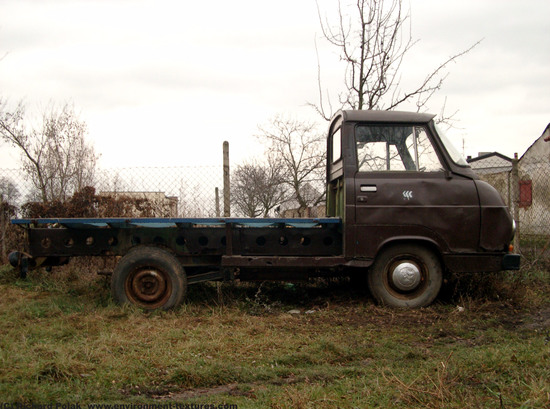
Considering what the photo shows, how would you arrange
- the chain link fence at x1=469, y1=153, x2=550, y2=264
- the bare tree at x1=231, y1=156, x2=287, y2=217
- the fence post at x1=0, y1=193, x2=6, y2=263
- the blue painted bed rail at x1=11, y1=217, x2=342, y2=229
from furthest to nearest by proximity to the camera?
the bare tree at x1=231, y1=156, x2=287, y2=217 < the fence post at x1=0, y1=193, x2=6, y2=263 < the chain link fence at x1=469, y1=153, x2=550, y2=264 < the blue painted bed rail at x1=11, y1=217, x2=342, y2=229

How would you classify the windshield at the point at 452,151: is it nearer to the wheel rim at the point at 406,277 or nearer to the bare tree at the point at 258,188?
the wheel rim at the point at 406,277

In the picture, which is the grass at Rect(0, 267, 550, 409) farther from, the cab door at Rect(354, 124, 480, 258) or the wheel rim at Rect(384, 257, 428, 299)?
the cab door at Rect(354, 124, 480, 258)

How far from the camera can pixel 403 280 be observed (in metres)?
6.00

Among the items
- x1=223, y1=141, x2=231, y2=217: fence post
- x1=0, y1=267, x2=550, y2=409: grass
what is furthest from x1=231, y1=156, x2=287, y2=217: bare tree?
x1=0, y1=267, x2=550, y2=409: grass

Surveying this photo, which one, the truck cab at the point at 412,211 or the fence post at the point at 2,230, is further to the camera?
the fence post at the point at 2,230

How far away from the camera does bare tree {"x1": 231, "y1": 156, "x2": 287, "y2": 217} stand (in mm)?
13330

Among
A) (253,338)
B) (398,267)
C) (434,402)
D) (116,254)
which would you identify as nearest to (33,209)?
(116,254)

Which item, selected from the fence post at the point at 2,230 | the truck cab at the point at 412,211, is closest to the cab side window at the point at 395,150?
the truck cab at the point at 412,211

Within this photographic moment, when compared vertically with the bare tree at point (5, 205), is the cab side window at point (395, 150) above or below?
above

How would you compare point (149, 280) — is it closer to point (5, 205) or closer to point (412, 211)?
point (412, 211)

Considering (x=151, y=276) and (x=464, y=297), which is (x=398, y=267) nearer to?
(x=464, y=297)

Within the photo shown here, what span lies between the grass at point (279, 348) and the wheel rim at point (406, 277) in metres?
0.26

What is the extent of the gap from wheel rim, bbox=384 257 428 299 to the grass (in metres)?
0.26

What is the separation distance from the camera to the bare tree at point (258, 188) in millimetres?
13330
